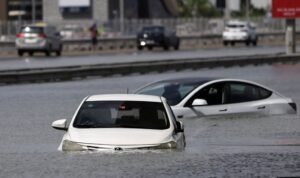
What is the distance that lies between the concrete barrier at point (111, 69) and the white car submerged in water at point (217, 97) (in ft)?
54.2

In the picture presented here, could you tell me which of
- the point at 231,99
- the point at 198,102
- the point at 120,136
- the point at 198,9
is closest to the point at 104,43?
the point at 231,99

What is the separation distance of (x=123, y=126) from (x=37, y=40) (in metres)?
46.1

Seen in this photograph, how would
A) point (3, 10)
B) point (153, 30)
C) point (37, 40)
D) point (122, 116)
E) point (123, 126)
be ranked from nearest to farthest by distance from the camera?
point (123, 126) → point (122, 116) → point (37, 40) → point (153, 30) → point (3, 10)

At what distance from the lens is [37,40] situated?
199ft

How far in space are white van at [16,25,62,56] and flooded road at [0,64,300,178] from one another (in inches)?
1065

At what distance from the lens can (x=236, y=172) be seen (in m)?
14.0

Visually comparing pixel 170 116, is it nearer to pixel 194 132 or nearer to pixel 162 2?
pixel 194 132

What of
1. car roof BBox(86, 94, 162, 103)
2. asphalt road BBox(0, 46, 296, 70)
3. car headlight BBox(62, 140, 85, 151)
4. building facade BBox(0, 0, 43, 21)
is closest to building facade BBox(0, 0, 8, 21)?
building facade BBox(0, 0, 43, 21)

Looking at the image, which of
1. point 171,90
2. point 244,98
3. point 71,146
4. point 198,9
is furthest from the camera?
point 198,9

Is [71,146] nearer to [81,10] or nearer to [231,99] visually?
[231,99]

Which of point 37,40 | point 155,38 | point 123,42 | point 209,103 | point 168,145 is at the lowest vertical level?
point 123,42

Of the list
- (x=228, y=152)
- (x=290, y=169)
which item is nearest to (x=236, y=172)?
(x=290, y=169)

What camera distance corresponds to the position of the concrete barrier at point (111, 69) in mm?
38594

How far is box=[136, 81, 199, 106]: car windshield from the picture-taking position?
70.4 feet
